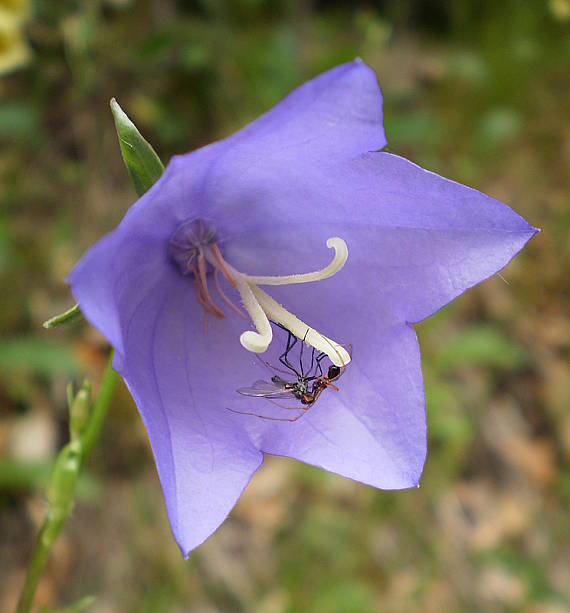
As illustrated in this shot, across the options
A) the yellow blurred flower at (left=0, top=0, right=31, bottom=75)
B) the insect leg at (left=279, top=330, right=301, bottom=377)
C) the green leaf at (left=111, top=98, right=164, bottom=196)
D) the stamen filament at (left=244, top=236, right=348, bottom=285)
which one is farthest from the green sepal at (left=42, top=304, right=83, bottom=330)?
the yellow blurred flower at (left=0, top=0, right=31, bottom=75)

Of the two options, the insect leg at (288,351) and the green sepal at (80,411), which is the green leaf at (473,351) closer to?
the insect leg at (288,351)

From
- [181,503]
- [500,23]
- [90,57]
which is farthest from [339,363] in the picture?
[500,23]

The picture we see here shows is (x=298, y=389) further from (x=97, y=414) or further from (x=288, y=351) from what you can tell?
(x=97, y=414)

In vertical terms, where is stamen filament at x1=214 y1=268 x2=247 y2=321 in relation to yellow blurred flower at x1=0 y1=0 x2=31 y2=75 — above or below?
above

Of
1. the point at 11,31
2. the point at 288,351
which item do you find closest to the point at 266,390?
the point at 288,351

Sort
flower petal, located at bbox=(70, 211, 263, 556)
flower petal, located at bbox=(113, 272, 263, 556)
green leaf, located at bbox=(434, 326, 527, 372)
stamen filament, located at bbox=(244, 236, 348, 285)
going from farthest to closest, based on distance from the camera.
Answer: green leaf, located at bbox=(434, 326, 527, 372)
stamen filament, located at bbox=(244, 236, 348, 285)
flower petal, located at bbox=(113, 272, 263, 556)
flower petal, located at bbox=(70, 211, 263, 556)

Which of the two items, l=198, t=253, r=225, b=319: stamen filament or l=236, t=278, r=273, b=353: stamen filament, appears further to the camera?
l=198, t=253, r=225, b=319: stamen filament

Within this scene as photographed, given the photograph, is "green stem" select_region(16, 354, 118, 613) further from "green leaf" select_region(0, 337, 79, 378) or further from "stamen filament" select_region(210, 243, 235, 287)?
"green leaf" select_region(0, 337, 79, 378)

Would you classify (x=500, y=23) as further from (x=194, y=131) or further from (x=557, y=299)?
(x=194, y=131)

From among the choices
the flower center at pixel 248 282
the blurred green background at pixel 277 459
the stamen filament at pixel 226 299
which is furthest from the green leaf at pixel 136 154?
the blurred green background at pixel 277 459
